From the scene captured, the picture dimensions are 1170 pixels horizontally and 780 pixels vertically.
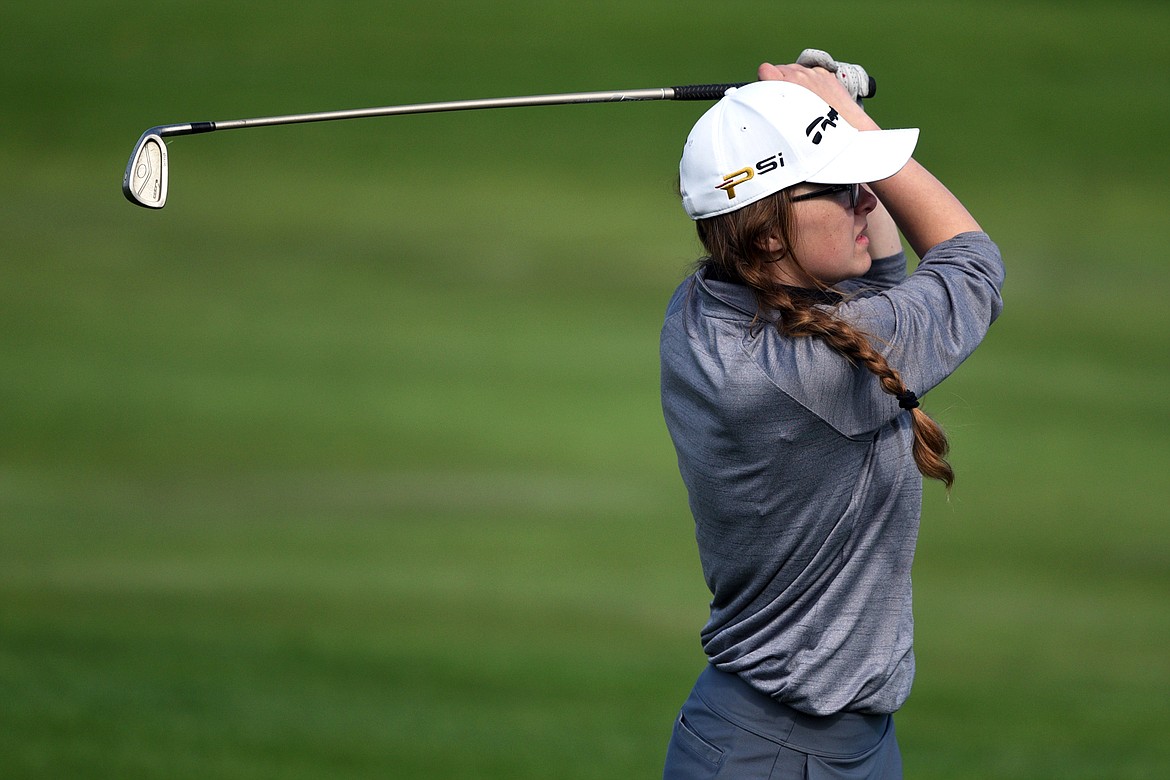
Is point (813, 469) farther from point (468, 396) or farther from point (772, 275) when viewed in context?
point (468, 396)

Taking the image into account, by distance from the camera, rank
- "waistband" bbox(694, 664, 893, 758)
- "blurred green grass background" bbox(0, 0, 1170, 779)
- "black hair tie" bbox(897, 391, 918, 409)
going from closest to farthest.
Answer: "black hair tie" bbox(897, 391, 918, 409) → "waistband" bbox(694, 664, 893, 758) → "blurred green grass background" bbox(0, 0, 1170, 779)

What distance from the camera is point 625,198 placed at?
29.9 feet

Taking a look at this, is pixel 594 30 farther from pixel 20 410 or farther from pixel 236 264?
pixel 20 410

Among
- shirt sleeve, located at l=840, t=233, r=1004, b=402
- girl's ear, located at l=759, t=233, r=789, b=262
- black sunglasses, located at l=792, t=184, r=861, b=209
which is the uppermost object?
black sunglasses, located at l=792, t=184, r=861, b=209

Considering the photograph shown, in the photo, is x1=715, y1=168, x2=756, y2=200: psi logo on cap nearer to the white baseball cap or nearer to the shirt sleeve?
the white baseball cap

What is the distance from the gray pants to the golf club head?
1.35 meters

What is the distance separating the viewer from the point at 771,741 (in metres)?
1.87

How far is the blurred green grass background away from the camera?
14.2 ft

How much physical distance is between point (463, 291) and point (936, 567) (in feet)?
12.4

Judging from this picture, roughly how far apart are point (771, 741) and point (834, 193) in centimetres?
73

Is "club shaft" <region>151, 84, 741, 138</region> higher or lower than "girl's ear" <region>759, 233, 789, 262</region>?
higher

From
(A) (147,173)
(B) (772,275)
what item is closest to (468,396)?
(A) (147,173)

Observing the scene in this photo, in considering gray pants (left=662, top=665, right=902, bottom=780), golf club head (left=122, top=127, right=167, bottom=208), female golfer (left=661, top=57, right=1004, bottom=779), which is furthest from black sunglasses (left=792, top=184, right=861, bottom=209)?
golf club head (left=122, top=127, right=167, bottom=208)

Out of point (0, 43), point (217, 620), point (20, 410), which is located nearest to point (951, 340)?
point (217, 620)
